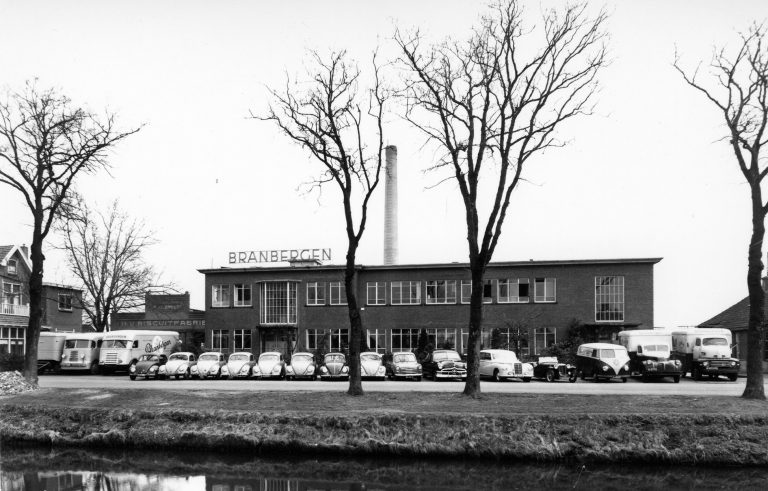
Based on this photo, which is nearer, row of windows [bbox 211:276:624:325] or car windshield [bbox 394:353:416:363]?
car windshield [bbox 394:353:416:363]

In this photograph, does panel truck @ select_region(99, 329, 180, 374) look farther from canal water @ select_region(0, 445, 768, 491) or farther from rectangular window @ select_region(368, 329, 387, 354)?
canal water @ select_region(0, 445, 768, 491)

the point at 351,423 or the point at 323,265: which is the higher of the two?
the point at 323,265

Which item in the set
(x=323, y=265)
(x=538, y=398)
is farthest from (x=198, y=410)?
(x=323, y=265)

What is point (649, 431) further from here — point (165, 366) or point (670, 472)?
point (165, 366)

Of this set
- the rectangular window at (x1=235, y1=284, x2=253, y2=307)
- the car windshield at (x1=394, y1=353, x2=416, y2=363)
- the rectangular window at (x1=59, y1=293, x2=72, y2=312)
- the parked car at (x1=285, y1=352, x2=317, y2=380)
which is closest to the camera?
the parked car at (x1=285, y1=352, x2=317, y2=380)

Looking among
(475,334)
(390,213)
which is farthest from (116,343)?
(475,334)

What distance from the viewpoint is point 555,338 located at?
45875mm

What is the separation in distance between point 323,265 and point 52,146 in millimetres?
26670

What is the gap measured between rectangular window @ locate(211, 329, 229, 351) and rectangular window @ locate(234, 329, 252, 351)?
0.80m

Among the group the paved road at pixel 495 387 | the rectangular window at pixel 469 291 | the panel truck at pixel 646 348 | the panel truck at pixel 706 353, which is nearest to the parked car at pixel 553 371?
the panel truck at pixel 646 348

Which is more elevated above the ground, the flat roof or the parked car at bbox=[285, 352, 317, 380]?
the flat roof

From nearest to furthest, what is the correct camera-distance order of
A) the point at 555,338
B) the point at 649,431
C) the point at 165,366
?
the point at 649,431, the point at 165,366, the point at 555,338

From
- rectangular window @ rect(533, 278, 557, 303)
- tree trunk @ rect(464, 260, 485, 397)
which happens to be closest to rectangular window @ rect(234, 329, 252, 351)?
rectangular window @ rect(533, 278, 557, 303)

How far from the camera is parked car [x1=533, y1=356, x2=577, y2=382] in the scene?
3419 cm
